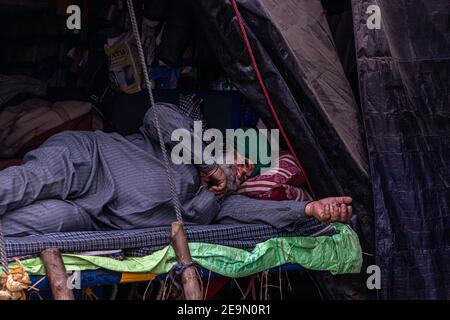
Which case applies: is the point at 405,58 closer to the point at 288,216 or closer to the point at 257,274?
the point at 288,216

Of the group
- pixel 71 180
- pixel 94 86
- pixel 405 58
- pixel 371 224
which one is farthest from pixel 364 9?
pixel 94 86

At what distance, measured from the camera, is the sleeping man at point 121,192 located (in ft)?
10.9

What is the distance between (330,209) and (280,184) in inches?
17.9

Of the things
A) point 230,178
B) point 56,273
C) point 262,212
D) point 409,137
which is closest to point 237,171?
point 230,178

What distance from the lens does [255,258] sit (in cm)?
353

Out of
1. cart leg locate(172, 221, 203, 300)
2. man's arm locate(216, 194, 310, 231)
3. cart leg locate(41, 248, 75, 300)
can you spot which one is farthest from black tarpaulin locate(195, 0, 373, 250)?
cart leg locate(41, 248, 75, 300)

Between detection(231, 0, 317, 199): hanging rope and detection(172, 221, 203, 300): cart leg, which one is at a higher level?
detection(231, 0, 317, 199): hanging rope

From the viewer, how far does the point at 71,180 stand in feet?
11.5

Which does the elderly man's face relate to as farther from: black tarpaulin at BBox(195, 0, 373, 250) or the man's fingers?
the man's fingers

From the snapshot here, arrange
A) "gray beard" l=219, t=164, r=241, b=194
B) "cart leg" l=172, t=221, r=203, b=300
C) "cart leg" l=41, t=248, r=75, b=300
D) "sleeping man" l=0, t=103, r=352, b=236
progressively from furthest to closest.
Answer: "gray beard" l=219, t=164, r=241, b=194 < "sleeping man" l=0, t=103, r=352, b=236 < "cart leg" l=172, t=221, r=203, b=300 < "cart leg" l=41, t=248, r=75, b=300

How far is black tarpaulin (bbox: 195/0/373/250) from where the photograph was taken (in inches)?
150

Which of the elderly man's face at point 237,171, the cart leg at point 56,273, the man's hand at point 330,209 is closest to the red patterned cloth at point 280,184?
the elderly man's face at point 237,171

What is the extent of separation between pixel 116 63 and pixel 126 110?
0.36 meters

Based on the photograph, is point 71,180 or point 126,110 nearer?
point 71,180
